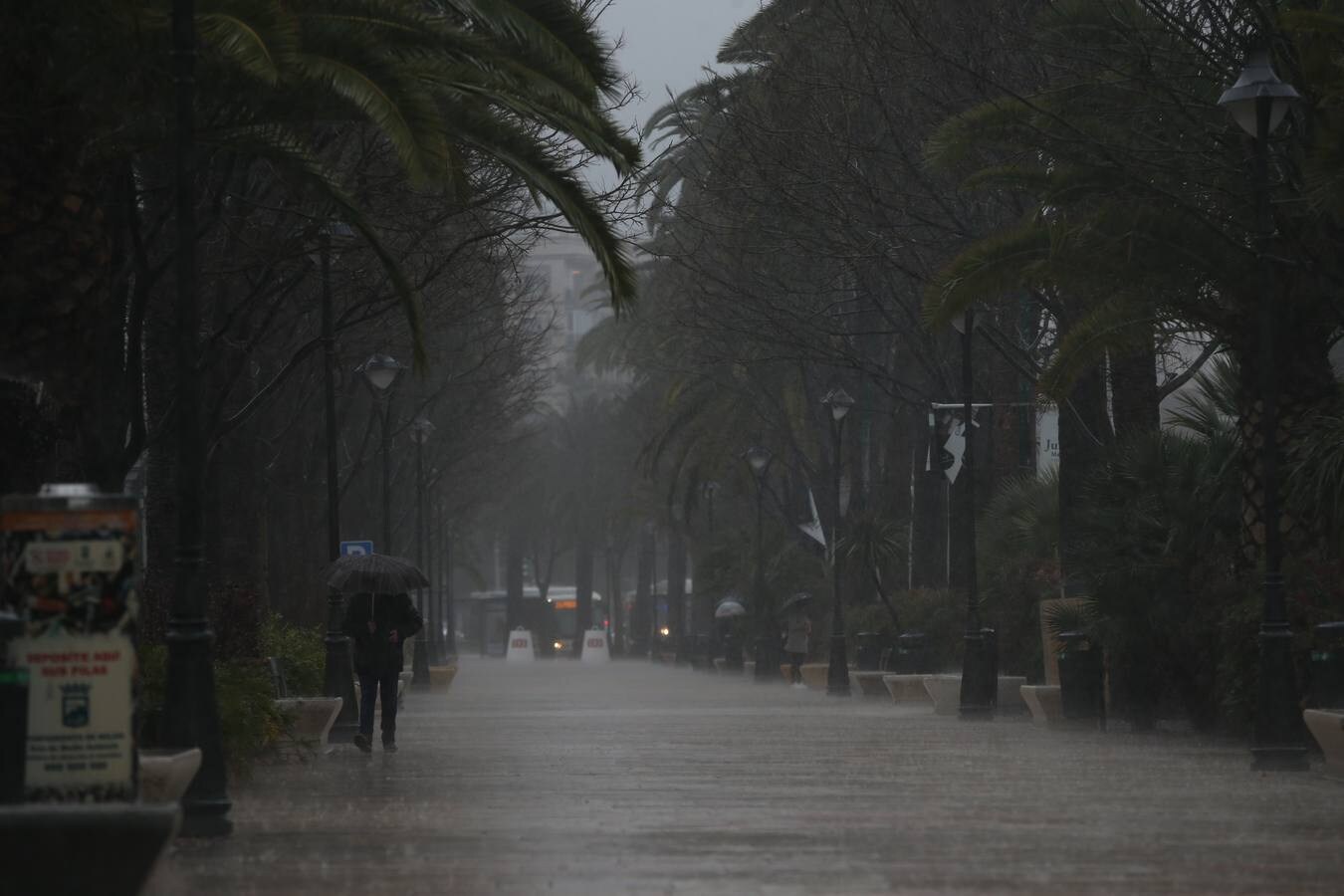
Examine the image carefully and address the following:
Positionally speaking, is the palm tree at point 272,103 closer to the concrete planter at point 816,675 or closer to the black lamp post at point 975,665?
the black lamp post at point 975,665

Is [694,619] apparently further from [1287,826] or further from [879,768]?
[1287,826]

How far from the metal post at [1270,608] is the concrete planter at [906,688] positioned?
1862 cm

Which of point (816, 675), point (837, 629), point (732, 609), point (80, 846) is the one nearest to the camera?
point (80, 846)

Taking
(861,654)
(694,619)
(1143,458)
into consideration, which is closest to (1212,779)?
(1143,458)

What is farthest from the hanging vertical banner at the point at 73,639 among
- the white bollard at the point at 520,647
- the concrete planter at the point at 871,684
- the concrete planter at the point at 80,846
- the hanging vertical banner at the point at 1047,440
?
the white bollard at the point at 520,647

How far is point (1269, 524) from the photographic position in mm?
19516

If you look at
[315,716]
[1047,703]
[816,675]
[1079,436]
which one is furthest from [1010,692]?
[816,675]

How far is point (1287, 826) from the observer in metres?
14.1

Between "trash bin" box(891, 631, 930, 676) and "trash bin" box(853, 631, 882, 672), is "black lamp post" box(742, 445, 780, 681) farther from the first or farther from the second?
"trash bin" box(891, 631, 930, 676)

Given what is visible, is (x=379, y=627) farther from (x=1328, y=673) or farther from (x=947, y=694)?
(x=947, y=694)

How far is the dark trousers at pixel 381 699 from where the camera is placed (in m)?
23.5

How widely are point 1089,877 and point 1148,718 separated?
15749mm

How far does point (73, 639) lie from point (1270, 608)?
42.3ft

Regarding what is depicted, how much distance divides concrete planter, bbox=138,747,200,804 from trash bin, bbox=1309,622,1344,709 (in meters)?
10.2
